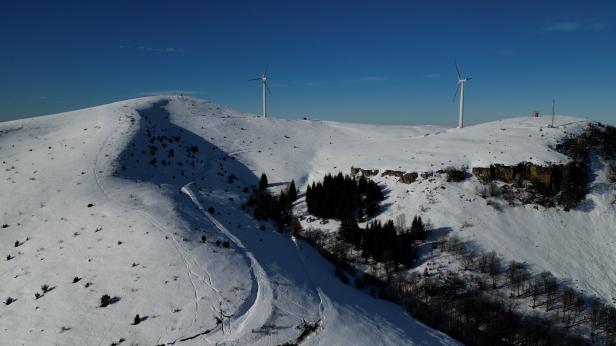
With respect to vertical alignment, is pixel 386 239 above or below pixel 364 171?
below

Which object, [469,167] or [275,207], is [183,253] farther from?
[469,167]

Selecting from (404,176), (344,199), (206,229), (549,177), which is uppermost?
(549,177)

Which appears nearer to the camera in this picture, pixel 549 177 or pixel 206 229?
pixel 206 229

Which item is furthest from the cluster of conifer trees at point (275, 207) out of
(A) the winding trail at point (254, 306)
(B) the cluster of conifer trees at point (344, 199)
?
(A) the winding trail at point (254, 306)

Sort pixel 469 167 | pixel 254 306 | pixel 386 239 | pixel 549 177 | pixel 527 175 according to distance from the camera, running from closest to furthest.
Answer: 1. pixel 254 306
2. pixel 386 239
3. pixel 549 177
4. pixel 527 175
5. pixel 469 167

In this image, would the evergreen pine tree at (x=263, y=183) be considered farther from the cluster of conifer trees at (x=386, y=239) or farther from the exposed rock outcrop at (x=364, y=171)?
the cluster of conifer trees at (x=386, y=239)

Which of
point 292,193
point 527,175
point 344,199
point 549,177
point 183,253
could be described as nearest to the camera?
point 183,253

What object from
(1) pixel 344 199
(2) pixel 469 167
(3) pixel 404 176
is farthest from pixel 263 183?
(2) pixel 469 167
